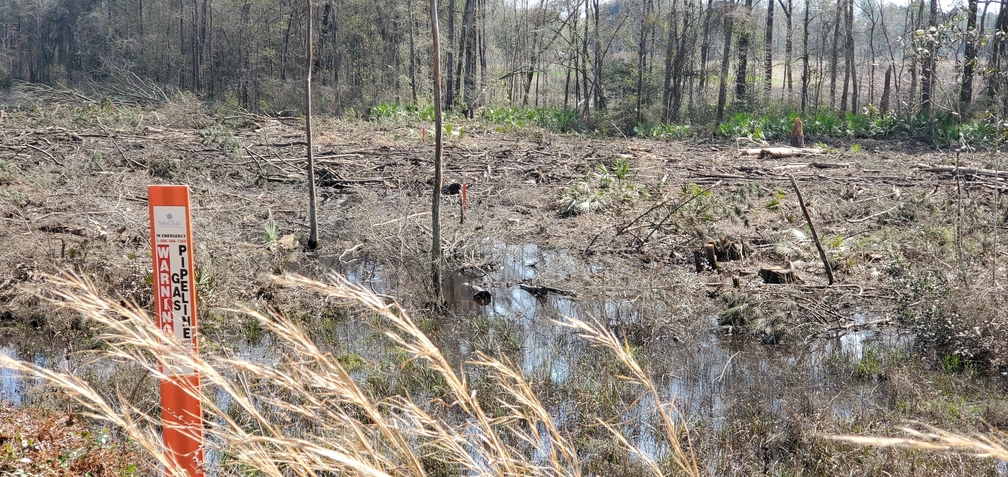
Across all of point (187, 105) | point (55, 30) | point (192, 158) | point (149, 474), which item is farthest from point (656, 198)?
point (55, 30)

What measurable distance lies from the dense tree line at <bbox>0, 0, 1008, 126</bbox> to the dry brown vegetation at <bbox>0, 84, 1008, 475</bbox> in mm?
11812

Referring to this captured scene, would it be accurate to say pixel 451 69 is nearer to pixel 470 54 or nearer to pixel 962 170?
pixel 470 54

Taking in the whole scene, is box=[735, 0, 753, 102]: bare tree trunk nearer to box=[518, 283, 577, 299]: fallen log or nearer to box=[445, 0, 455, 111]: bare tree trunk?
box=[445, 0, 455, 111]: bare tree trunk

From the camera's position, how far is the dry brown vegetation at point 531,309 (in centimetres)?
287

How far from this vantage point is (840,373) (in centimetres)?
728

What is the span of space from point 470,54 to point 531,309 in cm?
2391

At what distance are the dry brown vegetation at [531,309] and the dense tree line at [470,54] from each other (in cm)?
1181

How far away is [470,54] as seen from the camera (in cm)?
3198

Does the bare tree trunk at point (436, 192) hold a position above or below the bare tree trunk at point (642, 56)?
below

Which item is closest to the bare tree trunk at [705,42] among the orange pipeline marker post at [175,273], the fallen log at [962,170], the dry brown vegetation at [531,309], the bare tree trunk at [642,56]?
the bare tree trunk at [642,56]

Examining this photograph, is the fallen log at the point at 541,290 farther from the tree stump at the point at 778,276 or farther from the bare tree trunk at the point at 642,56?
the bare tree trunk at the point at 642,56

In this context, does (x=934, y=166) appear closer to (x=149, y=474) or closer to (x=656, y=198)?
(x=656, y=198)

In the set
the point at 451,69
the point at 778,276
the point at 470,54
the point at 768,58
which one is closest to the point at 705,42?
the point at 768,58

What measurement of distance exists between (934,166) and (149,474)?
59.1ft
